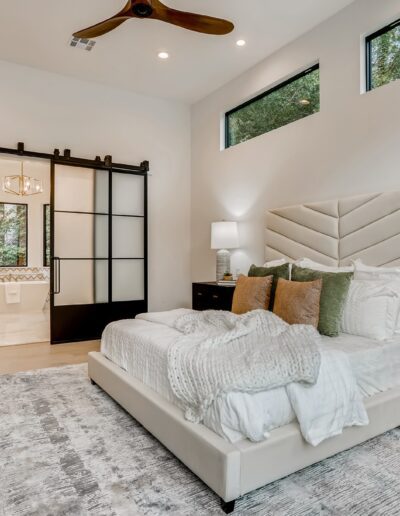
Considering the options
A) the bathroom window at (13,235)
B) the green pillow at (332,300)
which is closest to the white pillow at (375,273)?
the green pillow at (332,300)

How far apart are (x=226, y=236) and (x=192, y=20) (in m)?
2.45

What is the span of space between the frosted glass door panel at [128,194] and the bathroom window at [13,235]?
400 centimetres

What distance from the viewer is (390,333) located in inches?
104

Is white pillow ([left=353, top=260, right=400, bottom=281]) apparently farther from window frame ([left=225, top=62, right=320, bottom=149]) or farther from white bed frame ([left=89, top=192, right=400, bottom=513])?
window frame ([left=225, top=62, right=320, bottom=149])

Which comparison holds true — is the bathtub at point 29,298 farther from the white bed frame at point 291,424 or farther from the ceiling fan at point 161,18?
the ceiling fan at point 161,18

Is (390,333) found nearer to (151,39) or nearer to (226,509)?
(226,509)

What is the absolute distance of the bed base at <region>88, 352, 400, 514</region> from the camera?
→ 1674 mm

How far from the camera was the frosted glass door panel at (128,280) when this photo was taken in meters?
5.42

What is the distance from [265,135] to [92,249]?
2738mm

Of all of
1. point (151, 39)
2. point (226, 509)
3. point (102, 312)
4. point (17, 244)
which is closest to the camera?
point (226, 509)

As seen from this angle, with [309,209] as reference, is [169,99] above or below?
above

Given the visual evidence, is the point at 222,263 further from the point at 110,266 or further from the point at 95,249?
Answer: the point at 95,249

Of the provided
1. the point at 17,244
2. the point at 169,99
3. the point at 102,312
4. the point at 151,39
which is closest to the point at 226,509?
the point at 102,312

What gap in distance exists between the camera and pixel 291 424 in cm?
189
